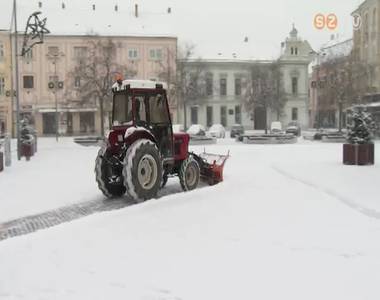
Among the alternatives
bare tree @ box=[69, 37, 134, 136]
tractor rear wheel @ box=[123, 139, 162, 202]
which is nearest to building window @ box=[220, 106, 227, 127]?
bare tree @ box=[69, 37, 134, 136]

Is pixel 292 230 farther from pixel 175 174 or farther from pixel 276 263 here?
pixel 175 174

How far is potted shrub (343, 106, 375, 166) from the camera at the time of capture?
727 inches

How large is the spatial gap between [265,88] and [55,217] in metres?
46.5

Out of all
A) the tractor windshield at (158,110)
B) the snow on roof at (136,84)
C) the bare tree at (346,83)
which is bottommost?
the tractor windshield at (158,110)

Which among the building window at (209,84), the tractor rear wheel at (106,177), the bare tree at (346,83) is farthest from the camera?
the building window at (209,84)

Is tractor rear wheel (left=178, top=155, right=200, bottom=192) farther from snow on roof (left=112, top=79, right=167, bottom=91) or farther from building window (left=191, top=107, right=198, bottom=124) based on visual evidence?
building window (left=191, top=107, right=198, bottom=124)

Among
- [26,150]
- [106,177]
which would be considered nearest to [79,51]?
[26,150]

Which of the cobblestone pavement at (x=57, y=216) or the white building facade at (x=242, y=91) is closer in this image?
the cobblestone pavement at (x=57, y=216)

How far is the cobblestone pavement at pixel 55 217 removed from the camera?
9.15 m

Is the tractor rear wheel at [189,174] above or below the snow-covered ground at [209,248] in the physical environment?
above

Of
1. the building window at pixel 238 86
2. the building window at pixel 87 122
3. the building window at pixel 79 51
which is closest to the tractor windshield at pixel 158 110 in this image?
the building window at pixel 79 51

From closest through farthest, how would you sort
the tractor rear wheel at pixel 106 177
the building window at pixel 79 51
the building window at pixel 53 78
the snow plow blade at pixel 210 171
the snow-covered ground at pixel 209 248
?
1. the snow-covered ground at pixel 209 248
2. the tractor rear wheel at pixel 106 177
3. the snow plow blade at pixel 210 171
4. the building window at pixel 53 78
5. the building window at pixel 79 51

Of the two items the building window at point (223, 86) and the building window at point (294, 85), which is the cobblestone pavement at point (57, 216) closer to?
the building window at point (223, 86)

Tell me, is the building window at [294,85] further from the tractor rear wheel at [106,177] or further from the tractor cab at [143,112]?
the tractor rear wheel at [106,177]
